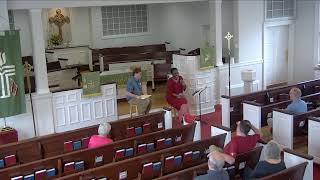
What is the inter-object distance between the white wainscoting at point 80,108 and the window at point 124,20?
5975 mm

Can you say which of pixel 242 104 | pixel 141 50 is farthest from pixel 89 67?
pixel 242 104

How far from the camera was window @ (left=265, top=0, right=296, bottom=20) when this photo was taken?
13383mm

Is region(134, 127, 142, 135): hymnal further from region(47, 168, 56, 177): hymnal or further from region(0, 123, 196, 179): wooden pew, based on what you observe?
region(47, 168, 56, 177): hymnal

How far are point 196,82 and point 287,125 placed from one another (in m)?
3.80

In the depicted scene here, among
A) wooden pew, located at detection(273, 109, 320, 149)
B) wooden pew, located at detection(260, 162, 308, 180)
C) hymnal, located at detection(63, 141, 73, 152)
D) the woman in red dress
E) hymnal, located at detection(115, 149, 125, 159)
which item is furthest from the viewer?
the woman in red dress

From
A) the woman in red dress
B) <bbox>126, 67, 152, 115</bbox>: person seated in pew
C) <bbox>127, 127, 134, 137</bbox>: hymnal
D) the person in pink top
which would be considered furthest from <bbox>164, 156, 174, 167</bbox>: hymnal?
the woman in red dress

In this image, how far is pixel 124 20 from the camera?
16.4 m

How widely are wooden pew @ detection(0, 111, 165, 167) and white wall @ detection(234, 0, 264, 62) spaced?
17.4ft

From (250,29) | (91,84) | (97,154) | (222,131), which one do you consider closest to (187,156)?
(222,131)

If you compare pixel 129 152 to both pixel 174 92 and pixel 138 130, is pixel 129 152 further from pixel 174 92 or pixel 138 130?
pixel 174 92

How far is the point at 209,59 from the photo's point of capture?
1163 centimetres

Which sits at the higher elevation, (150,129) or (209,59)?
(209,59)

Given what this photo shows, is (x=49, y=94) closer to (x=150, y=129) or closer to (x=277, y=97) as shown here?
(x=150, y=129)

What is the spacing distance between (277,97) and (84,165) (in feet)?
17.8
